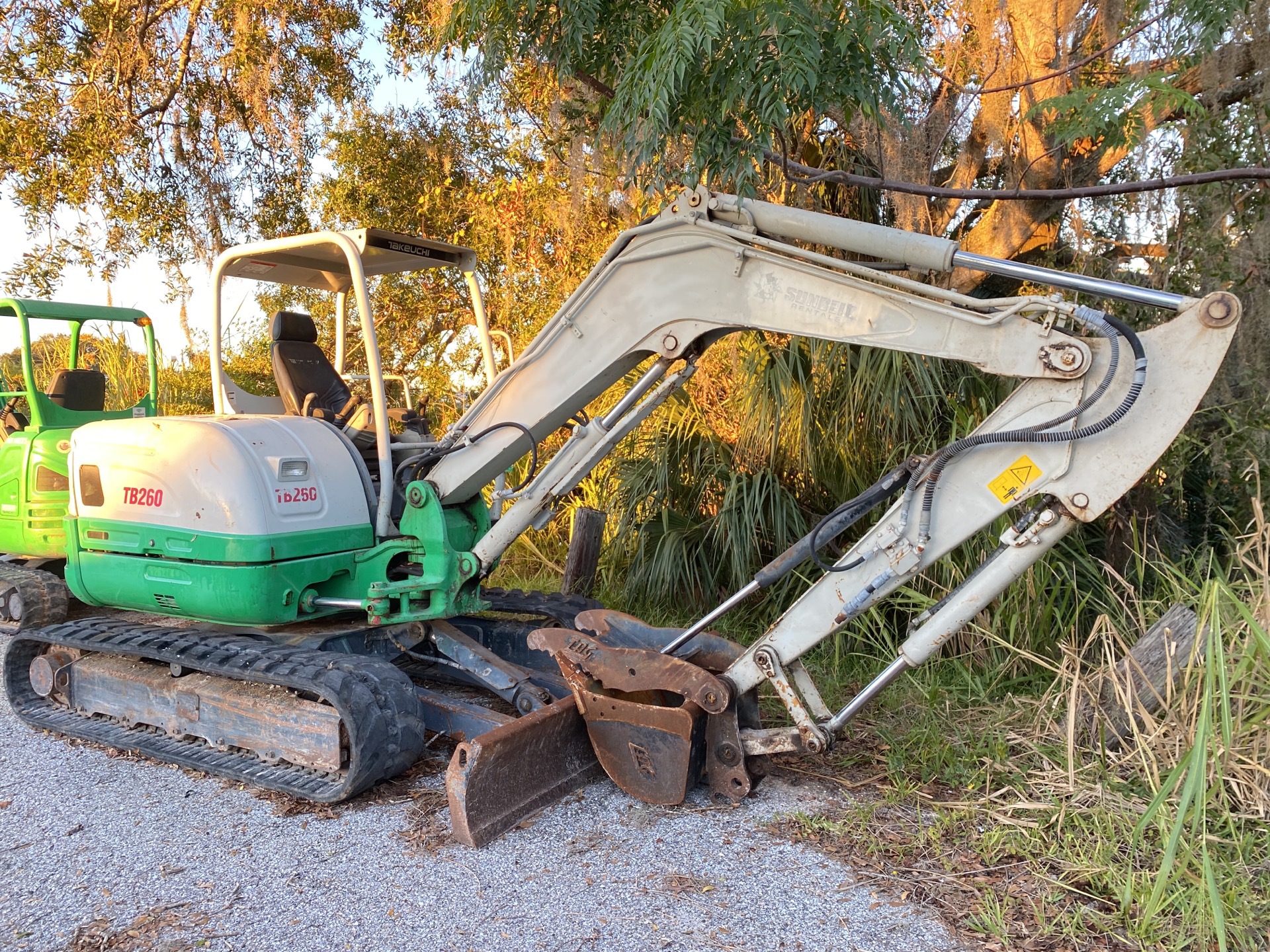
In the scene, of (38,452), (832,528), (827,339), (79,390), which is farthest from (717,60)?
(79,390)

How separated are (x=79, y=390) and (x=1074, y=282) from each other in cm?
738

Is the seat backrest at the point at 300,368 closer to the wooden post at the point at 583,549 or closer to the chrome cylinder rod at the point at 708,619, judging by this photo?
the wooden post at the point at 583,549

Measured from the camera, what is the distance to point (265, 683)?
4555mm

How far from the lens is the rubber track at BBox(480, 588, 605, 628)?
5734mm

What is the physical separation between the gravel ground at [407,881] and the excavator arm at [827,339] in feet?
1.31

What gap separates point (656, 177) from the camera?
453cm

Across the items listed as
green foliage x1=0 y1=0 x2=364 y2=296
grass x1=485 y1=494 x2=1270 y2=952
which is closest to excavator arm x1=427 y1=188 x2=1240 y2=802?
grass x1=485 y1=494 x2=1270 y2=952

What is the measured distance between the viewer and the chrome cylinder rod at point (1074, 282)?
131 inches

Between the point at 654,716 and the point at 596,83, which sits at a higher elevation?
the point at 596,83

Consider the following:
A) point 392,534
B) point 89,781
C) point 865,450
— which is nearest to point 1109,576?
point 865,450

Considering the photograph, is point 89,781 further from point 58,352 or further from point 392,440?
point 58,352

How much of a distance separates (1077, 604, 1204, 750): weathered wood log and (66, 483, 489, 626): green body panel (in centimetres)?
299

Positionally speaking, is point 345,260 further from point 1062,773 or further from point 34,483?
point 1062,773

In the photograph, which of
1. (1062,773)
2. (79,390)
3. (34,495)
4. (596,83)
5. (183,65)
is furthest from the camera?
(183,65)
